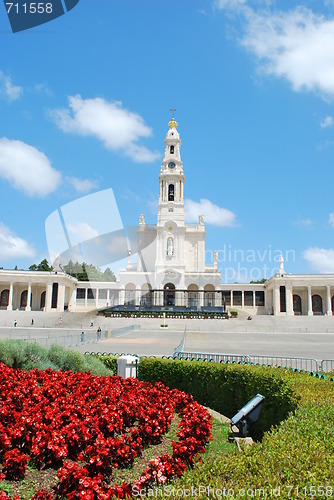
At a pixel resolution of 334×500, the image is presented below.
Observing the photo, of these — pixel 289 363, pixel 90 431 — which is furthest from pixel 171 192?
pixel 90 431

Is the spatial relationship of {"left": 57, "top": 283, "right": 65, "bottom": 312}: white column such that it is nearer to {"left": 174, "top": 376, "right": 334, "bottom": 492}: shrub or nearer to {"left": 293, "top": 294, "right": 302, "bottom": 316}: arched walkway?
{"left": 293, "top": 294, "right": 302, "bottom": 316}: arched walkway

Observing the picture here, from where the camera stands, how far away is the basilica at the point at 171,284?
62688mm

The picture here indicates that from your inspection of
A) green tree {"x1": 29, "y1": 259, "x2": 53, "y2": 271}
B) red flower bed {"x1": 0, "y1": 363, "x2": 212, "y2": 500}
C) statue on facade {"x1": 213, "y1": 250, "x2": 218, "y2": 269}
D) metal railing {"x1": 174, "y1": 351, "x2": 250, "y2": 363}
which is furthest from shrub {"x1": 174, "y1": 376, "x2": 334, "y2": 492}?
green tree {"x1": 29, "y1": 259, "x2": 53, "y2": 271}

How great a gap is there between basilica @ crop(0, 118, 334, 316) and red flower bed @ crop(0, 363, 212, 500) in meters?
47.5

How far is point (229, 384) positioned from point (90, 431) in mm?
5025

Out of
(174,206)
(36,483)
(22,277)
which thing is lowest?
(36,483)

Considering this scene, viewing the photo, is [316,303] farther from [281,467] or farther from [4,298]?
[281,467]

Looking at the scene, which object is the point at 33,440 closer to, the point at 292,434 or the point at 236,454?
the point at 236,454

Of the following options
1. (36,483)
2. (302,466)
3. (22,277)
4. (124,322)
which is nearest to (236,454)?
(302,466)

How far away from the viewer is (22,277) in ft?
210

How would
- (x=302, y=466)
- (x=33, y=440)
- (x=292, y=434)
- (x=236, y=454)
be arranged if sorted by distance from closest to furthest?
(x=302, y=466), (x=236, y=454), (x=292, y=434), (x=33, y=440)

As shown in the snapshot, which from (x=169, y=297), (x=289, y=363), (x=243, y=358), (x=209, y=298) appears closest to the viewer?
(x=243, y=358)

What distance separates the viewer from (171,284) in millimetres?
65500

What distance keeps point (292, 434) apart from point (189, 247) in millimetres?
67655
